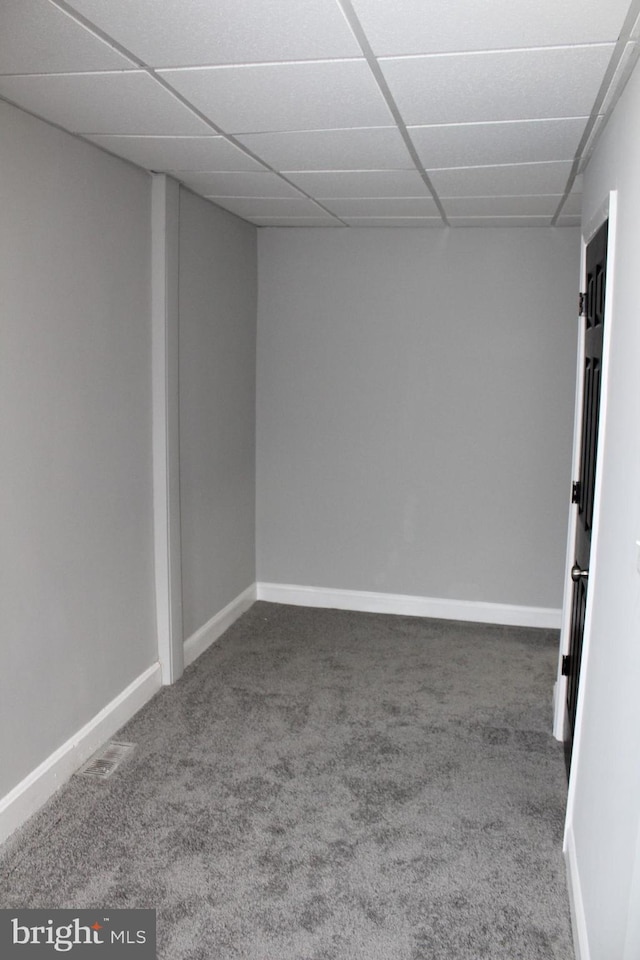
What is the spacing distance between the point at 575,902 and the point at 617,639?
0.85m

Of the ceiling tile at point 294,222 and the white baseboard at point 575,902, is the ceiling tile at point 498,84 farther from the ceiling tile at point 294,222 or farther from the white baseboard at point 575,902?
the white baseboard at point 575,902

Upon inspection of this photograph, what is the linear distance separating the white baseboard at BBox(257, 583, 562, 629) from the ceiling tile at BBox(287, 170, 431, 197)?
2318 mm

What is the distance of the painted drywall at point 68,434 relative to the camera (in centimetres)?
245

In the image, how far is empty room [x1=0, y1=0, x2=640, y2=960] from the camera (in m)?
1.91

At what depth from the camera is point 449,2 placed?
1549 mm

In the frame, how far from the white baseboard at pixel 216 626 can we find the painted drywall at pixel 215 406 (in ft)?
0.12

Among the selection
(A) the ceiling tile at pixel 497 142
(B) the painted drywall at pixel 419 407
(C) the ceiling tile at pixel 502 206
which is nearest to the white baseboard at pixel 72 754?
(B) the painted drywall at pixel 419 407

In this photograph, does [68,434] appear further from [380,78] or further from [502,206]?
[502,206]

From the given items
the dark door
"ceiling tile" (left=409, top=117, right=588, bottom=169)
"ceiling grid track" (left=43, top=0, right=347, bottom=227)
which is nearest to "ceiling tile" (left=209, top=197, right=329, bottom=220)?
"ceiling grid track" (left=43, top=0, right=347, bottom=227)

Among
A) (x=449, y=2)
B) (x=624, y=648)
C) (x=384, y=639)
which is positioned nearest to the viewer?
(x=449, y=2)

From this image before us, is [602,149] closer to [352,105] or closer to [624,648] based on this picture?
[352,105]

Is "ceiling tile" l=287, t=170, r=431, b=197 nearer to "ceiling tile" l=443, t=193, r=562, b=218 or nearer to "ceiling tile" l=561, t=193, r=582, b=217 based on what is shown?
"ceiling tile" l=443, t=193, r=562, b=218

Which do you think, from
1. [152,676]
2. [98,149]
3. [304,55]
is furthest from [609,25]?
[152,676]

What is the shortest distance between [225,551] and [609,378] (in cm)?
259
